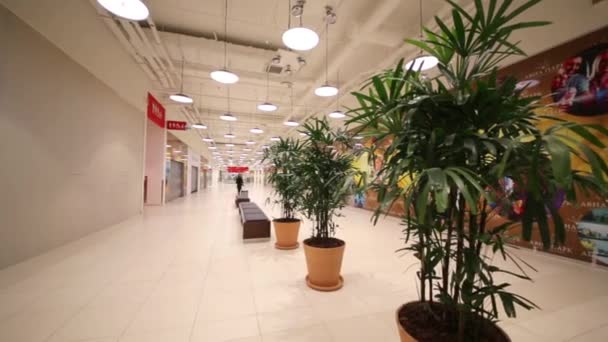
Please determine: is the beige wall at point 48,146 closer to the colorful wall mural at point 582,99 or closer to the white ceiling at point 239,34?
the white ceiling at point 239,34

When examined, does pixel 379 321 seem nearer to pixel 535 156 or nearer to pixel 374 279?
pixel 374 279

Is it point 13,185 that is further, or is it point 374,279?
point 13,185

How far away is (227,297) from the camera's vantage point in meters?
2.46

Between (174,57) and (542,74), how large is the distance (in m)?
8.37

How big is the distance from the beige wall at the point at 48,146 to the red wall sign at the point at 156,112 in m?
1.76

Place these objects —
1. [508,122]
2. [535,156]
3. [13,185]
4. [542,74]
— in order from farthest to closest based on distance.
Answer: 1. [542,74]
2. [13,185]
3. [508,122]
4. [535,156]

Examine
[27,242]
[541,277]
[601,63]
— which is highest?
[601,63]

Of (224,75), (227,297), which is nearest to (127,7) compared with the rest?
(224,75)

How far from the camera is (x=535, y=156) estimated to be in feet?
2.61

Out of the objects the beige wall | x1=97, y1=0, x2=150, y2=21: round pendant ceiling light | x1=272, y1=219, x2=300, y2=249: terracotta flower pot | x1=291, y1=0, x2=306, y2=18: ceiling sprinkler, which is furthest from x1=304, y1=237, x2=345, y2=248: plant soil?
the beige wall

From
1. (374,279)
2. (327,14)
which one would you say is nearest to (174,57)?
(327,14)

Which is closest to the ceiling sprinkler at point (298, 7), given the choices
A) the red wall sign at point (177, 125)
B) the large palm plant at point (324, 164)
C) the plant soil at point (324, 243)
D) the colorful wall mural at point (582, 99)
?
the large palm plant at point (324, 164)

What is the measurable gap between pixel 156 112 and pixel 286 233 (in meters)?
6.94

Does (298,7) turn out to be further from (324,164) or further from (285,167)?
(324,164)
